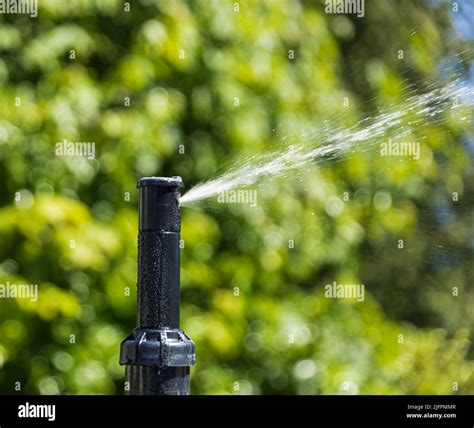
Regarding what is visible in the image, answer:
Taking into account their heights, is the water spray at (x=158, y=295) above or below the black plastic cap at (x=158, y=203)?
below

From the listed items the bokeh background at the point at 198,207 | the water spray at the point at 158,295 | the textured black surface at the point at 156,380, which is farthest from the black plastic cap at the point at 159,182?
the bokeh background at the point at 198,207

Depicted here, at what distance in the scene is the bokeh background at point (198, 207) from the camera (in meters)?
3.22

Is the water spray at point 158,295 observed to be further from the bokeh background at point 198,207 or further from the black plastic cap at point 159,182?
the bokeh background at point 198,207

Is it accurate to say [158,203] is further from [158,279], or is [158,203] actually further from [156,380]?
[156,380]

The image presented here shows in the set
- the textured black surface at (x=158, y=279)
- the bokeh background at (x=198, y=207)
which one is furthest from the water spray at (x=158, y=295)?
the bokeh background at (x=198, y=207)

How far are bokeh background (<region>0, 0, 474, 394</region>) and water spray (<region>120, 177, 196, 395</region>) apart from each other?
1477 millimetres

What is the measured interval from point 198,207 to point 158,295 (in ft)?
5.57

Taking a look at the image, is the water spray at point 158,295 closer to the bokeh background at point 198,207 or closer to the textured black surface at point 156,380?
the textured black surface at point 156,380

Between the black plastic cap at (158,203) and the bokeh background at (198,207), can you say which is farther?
the bokeh background at (198,207)

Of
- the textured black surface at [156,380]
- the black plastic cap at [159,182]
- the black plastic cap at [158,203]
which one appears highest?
the black plastic cap at [159,182]

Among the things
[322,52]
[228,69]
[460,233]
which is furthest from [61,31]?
[460,233]

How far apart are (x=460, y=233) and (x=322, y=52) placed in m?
1.37

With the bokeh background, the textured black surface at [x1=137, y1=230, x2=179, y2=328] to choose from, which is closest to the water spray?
the textured black surface at [x1=137, y1=230, x2=179, y2=328]

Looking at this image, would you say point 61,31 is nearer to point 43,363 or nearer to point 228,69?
point 228,69
